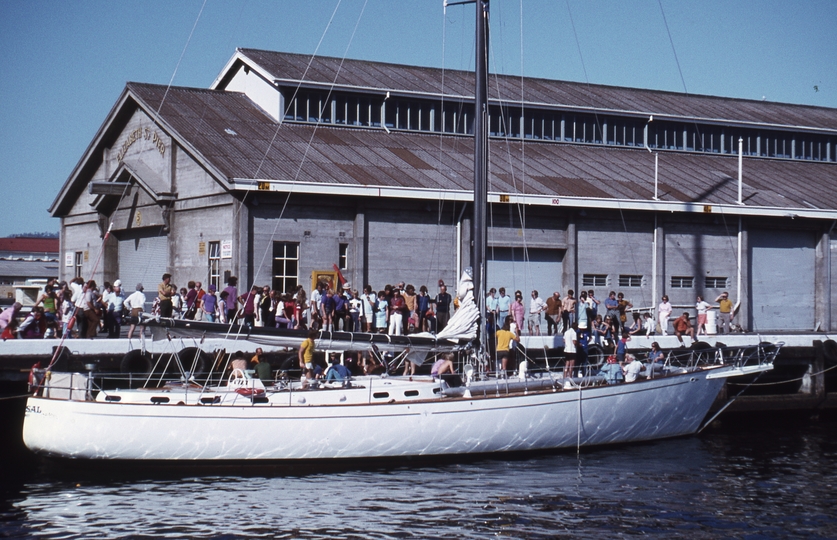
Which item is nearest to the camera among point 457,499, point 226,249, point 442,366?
point 457,499

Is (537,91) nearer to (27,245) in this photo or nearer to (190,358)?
(190,358)

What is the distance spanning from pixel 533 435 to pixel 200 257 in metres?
17.1

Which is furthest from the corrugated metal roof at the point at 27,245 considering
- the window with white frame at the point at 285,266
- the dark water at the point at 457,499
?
the dark water at the point at 457,499

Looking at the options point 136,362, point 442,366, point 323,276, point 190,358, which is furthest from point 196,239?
point 442,366

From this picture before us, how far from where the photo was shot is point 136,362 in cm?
2548

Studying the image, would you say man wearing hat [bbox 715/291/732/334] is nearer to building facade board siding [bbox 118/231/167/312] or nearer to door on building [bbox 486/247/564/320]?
door on building [bbox 486/247/564/320]

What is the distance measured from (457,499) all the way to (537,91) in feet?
105

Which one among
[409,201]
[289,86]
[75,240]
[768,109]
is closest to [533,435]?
[409,201]

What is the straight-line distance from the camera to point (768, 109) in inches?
2144

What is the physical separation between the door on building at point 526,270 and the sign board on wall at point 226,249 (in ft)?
31.0

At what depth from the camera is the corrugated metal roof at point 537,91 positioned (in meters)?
42.8

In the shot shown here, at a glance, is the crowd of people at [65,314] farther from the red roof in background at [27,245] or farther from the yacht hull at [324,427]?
the red roof in background at [27,245]

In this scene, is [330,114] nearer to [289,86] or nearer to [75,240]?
[289,86]

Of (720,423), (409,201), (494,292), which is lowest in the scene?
(720,423)
